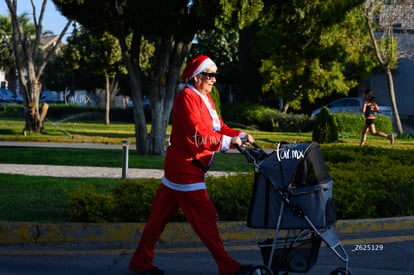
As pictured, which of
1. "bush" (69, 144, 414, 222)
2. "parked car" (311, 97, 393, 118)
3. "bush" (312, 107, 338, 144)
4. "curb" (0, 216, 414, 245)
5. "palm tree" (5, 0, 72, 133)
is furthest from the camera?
"parked car" (311, 97, 393, 118)

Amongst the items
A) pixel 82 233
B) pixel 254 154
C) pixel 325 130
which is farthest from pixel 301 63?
pixel 254 154

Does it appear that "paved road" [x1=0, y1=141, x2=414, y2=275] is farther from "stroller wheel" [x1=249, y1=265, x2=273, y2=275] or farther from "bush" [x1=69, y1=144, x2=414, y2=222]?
"stroller wheel" [x1=249, y1=265, x2=273, y2=275]

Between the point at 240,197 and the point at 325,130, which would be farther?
the point at 325,130

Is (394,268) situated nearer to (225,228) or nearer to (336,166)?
(225,228)

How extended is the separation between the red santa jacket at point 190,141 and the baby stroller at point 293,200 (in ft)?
1.27

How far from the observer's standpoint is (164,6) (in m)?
15.8

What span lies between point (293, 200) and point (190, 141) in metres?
0.93

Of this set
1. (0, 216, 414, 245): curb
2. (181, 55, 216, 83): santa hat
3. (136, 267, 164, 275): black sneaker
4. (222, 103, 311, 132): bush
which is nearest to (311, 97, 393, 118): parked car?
(222, 103, 311, 132): bush

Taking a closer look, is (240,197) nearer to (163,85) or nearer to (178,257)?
(178,257)

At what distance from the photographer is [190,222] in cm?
575

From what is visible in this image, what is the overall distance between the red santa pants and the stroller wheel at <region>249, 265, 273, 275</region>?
0.22 meters

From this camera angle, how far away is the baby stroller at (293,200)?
5207mm

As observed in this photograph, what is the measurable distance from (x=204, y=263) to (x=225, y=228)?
0.93 metres

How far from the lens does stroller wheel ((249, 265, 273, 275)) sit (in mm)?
5352
